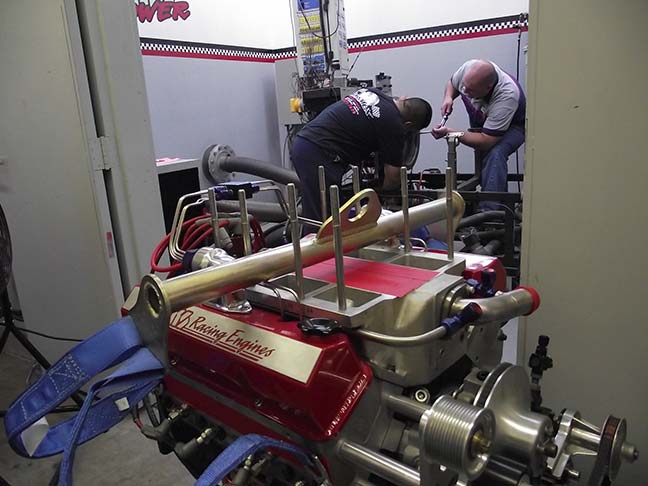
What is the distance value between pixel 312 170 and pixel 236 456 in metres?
2.03

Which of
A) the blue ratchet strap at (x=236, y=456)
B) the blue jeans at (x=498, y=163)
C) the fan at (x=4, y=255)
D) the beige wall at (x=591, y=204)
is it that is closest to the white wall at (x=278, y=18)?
the blue jeans at (x=498, y=163)

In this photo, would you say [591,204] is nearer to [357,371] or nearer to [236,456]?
[357,371]

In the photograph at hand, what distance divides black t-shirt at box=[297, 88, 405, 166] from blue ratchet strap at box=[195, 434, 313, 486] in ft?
6.36

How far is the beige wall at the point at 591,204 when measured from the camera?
103 cm

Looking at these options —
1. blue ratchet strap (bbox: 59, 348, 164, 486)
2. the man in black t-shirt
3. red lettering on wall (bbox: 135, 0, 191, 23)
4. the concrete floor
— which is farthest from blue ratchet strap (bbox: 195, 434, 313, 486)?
red lettering on wall (bbox: 135, 0, 191, 23)

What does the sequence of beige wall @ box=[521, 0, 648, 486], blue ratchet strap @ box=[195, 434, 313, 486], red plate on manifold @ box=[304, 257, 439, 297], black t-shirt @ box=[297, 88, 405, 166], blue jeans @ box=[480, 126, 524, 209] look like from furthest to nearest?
blue jeans @ box=[480, 126, 524, 209] < black t-shirt @ box=[297, 88, 405, 166] < beige wall @ box=[521, 0, 648, 486] < red plate on manifold @ box=[304, 257, 439, 297] < blue ratchet strap @ box=[195, 434, 313, 486]

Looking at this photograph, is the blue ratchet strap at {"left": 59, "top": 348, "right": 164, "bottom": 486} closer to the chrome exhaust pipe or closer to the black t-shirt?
the chrome exhaust pipe

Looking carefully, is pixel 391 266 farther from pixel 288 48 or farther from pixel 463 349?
pixel 288 48

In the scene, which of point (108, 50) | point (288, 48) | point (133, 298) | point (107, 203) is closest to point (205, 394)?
point (133, 298)

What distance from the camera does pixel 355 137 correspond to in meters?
2.49

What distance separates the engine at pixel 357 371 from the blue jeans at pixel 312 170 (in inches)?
64.6

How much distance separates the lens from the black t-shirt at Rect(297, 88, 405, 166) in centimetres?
242

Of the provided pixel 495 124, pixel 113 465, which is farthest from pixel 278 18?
pixel 113 465

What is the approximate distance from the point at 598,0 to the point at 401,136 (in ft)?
4.77
